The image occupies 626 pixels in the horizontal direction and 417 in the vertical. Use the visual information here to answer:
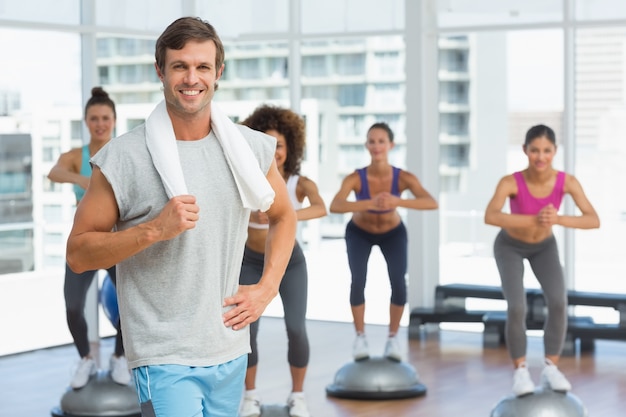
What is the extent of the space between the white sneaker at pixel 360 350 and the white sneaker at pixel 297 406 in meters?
0.92

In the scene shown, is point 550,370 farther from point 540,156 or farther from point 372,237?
point 372,237

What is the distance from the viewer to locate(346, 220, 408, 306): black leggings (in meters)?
6.60

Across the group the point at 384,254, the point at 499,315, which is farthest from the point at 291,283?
the point at 499,315

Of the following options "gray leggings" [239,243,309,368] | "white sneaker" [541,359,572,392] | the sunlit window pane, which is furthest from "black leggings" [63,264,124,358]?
the sunlit window pane

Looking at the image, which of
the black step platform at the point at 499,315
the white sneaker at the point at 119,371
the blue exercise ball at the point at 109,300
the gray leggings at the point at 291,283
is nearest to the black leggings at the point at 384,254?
the black step platform at the point at 499,315

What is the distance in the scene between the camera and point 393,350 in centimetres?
639

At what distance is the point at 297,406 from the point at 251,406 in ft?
0.72

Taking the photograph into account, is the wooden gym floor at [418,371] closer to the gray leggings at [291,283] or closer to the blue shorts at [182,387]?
the gray leggings at [291,283]

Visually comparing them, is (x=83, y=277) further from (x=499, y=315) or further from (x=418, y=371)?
(x=499, y=315)

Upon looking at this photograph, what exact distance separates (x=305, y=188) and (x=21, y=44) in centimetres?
299

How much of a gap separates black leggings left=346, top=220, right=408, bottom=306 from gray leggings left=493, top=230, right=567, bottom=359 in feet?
3.83

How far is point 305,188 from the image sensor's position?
5.41 metres

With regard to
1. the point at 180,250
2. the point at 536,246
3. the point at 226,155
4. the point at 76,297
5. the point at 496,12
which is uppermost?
the point at 496,12

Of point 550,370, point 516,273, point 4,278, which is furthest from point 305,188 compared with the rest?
point 4,278
